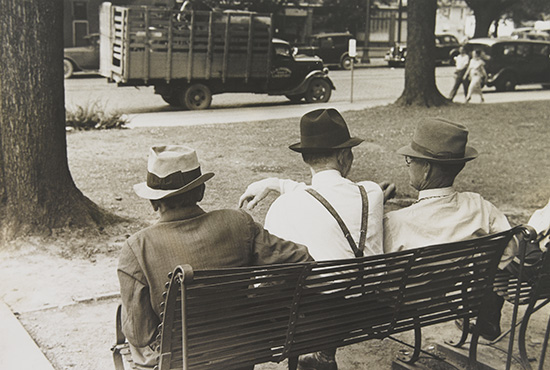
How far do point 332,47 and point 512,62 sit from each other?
17.5 feet

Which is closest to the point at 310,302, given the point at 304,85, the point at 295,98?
the point at 304,85

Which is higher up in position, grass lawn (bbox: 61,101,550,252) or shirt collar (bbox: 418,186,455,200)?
shirt collar (bbox: 418,186,455,200)

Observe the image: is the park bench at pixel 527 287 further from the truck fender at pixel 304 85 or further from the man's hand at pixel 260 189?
the truck fender at pixel 304 85

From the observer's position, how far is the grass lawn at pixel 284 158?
800 centimetres

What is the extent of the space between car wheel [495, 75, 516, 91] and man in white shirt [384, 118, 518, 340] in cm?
1893

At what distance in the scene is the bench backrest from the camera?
262cm

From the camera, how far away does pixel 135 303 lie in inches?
108

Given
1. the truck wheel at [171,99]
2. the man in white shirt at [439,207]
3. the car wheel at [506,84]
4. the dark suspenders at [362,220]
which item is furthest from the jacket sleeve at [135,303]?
the car wheel at [506,84]

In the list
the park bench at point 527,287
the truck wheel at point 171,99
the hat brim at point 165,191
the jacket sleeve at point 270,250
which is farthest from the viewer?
the truck wheel at point 171,99

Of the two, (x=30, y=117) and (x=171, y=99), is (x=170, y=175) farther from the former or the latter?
(x=171, y=99)

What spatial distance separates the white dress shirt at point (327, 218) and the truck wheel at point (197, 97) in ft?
42.5

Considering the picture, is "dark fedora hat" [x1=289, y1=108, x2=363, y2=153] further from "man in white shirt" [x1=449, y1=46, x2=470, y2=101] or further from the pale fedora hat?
"man in white shirt" [x1=449, y1=46, x2=470, y2=101]

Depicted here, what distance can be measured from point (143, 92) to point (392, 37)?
1025cm

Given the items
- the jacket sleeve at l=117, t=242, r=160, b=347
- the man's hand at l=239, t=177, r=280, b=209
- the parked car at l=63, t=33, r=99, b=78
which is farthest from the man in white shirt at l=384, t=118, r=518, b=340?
the parked car at l=63, t=33, r=99, b=78
